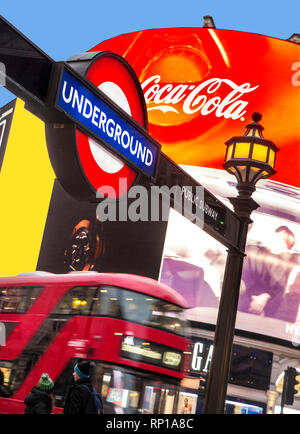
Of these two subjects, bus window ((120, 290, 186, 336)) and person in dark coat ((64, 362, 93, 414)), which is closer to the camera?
person in dark coat ((64, 362, 93, 414))

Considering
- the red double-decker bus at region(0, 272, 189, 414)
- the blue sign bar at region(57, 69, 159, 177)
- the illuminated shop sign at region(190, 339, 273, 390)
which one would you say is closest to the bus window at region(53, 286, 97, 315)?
the red double-decker bus at region(0, 272, 189, 414)

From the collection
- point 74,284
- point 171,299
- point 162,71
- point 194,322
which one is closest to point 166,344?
point 171,299

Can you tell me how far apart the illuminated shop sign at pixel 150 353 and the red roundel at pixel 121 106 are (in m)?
8.95

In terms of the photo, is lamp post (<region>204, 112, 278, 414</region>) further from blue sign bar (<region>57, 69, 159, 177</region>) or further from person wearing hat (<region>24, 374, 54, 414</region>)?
person wearing hat (<region>24, 374, 54, 414</region>)

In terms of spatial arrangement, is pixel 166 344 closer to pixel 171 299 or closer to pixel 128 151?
pixel 171 299

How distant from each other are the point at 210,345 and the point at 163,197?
1809cm

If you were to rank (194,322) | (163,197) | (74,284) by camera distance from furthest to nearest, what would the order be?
(194,322) < (74,284) < (163,197)

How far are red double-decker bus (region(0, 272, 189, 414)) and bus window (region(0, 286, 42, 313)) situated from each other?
0.04 m

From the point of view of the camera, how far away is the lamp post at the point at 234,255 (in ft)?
21.5

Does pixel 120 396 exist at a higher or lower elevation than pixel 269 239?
lower

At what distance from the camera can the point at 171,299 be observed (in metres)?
15.3

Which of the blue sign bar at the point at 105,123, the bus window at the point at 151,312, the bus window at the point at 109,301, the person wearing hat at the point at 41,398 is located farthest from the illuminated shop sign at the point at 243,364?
the blue sign bar at the point at 105,123

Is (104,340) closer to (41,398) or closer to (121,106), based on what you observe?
(41,398)

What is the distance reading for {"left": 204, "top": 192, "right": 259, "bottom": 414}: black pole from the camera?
6508 millimetres
